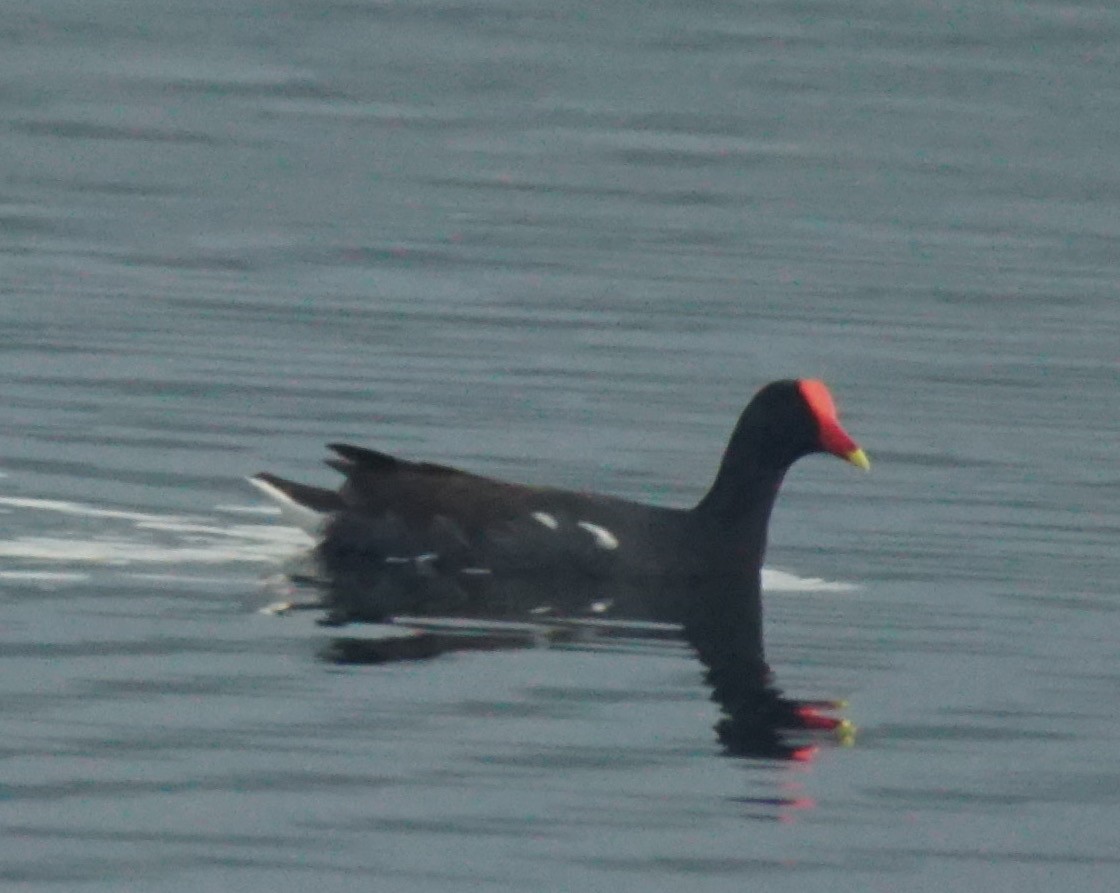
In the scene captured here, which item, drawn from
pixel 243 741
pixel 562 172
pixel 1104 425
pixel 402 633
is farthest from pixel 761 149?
pixel 243 741

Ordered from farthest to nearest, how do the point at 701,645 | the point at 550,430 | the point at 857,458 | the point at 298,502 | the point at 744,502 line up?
the point at 550,430, the point at 744,502, the point at 857,458, the point at 298,502, the point at 701,645

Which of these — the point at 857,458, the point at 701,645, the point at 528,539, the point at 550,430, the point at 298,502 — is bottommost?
the point at 701,645

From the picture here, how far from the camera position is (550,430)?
19.2 metres

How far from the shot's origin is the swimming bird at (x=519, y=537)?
15.4 m

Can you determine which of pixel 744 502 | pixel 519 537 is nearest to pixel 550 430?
pixel 744 502

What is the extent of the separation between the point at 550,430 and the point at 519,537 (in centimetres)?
367

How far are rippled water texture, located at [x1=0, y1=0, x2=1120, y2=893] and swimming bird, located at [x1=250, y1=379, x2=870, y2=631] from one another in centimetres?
36

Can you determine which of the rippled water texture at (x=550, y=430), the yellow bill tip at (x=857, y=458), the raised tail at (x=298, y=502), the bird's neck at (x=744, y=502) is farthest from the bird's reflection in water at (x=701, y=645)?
the raised tail at (x=298, y=502)

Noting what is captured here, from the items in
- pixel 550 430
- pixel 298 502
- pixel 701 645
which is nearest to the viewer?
pixel 701 645

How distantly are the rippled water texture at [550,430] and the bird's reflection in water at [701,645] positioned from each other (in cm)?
12

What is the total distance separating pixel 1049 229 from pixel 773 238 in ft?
8.09

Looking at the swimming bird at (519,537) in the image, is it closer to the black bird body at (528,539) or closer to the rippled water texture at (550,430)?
the black bird body at (528,539)

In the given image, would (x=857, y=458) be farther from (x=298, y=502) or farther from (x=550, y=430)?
(x=550, y=430)

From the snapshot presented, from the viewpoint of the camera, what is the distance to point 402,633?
Answer: 46.2ft
